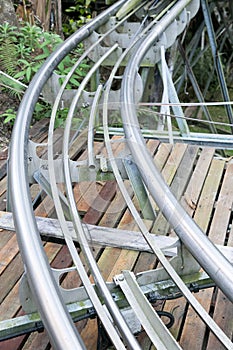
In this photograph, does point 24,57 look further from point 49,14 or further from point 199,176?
point 199,176

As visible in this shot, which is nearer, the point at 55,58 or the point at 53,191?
the point at 53,191

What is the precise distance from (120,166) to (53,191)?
0.29 metres

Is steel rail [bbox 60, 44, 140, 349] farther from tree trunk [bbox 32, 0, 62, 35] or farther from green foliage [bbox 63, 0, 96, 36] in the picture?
green foliage [bbox 63, 0, 96, 36]

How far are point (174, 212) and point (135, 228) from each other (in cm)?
87

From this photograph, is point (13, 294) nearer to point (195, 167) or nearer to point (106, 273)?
point (106, 273)

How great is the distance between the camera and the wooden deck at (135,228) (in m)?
1.65

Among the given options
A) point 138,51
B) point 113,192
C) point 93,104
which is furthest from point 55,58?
point 113,192

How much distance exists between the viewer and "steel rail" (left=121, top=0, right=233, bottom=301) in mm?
957

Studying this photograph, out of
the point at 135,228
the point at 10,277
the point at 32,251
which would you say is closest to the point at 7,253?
the point at 10,277

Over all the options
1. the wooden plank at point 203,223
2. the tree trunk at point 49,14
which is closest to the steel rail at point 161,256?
the wooden plank at point 203,223

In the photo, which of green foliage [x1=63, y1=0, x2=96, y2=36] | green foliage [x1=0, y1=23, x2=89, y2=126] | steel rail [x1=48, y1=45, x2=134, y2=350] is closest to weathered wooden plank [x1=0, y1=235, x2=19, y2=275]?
steel rail [x1=48, y1=45, x2=134, y2=350]

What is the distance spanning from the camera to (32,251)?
3.33 ft

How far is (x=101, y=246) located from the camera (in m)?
1.77

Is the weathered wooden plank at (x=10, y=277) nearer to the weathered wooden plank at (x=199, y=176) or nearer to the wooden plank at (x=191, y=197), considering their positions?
the wooden plank at (x=191, y=197)
